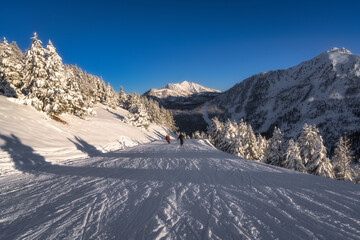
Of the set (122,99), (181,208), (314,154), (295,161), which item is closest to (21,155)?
(181,208)

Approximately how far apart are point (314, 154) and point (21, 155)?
27.7 metres

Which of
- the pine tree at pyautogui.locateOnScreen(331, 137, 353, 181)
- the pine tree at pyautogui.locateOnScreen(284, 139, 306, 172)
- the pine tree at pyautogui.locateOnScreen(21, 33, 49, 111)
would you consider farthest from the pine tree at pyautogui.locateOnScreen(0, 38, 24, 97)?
the pine tree at pyautogui.locateOnScreen(331, 137, 353, 181)

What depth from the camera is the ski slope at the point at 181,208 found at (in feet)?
10.5

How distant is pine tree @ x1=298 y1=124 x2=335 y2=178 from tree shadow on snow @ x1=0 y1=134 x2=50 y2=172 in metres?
25.8

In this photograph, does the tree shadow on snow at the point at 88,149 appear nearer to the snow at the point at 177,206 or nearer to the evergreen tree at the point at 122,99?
the snow at the point at 177,206

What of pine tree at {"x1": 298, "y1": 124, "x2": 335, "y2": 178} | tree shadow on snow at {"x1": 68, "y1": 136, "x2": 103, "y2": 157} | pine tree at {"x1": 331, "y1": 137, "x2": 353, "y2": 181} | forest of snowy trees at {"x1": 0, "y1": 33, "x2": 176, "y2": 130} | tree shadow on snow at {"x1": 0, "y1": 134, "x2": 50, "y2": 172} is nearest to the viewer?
tree shadow on snow at {"x1": 0, "y1": 134, "x2": 50, "y2": 172}

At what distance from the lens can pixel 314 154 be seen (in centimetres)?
1998

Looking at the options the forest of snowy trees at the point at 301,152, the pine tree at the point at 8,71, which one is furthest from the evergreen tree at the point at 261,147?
the pine tree at the point at 8,71

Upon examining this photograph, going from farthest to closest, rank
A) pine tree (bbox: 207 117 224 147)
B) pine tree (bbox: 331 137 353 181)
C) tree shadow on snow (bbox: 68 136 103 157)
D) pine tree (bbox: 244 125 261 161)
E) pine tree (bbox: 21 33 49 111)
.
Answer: pine tree (bbox: 207 117 224 147), pine tree (bbox: 244 125 261 161), pine tree (bbox: 331 137 353 181), pine tree (bbox: 21 33 49 111), tree shadow on snow (bbox: 68 136 103 157)

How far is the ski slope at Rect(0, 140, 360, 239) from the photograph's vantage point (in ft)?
10.5

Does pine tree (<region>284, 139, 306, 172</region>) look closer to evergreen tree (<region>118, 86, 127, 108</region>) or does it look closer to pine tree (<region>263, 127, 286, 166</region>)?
pine tree (<region>263, 127, 286, 166</region>)

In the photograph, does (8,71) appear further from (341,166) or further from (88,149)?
(341,166)

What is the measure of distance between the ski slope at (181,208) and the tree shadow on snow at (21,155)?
2.98 metres

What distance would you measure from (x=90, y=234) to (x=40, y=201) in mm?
2752
